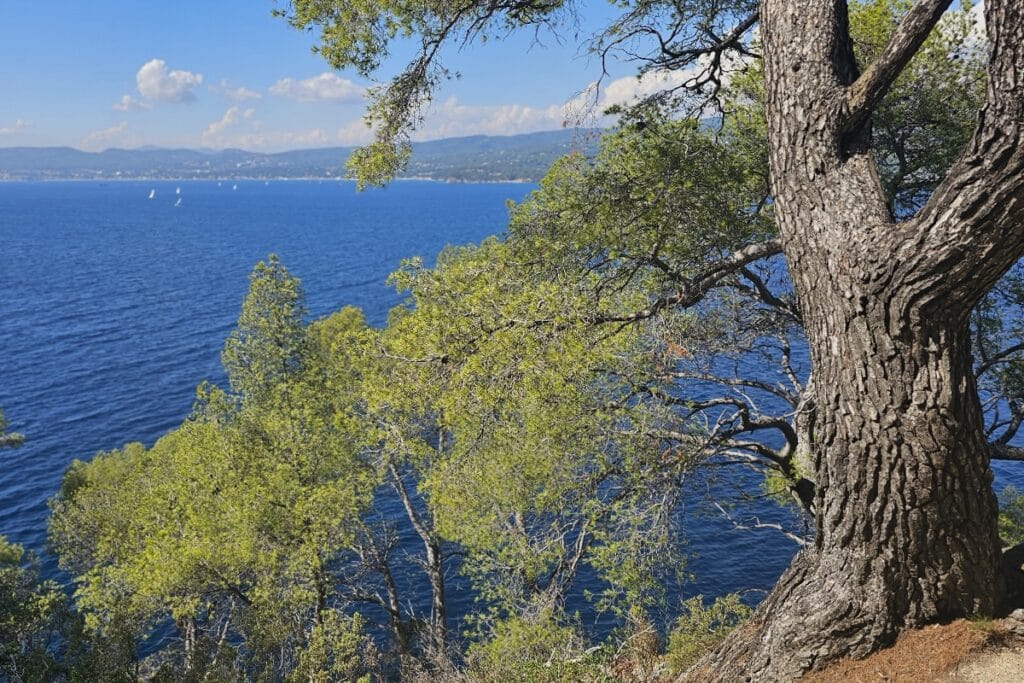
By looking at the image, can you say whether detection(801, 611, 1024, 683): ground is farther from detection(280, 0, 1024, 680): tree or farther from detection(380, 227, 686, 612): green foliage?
detection(380, 227, 686, 612): green foliage

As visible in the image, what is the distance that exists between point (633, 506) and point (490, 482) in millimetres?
2467

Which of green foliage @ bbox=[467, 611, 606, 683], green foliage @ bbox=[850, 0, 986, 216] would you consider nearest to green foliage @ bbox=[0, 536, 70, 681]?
green foliage @ bbox=[467, 611, 606, 683]

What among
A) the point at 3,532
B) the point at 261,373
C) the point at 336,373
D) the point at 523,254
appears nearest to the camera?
the point at 523,254

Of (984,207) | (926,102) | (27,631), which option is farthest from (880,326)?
(27,631)

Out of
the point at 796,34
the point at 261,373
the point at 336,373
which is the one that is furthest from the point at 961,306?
the point at 261,373

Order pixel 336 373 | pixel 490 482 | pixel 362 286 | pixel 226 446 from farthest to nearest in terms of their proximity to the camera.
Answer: pixel 362 286 → pixel 336 373 → pixel 226 446 → pixel 490 482

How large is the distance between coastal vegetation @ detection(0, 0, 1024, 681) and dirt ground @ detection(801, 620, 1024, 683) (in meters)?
0.15

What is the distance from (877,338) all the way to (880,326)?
0.10m

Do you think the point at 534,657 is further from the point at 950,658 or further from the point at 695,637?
the point at 950,658

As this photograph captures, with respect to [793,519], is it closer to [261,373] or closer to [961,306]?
[261,373]

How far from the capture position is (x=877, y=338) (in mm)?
4832

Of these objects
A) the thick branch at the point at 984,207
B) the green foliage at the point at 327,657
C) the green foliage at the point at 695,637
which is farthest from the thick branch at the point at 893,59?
the green foliage at the point at 327,657

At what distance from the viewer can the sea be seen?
29250 mm

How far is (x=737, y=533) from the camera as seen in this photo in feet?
98.5
